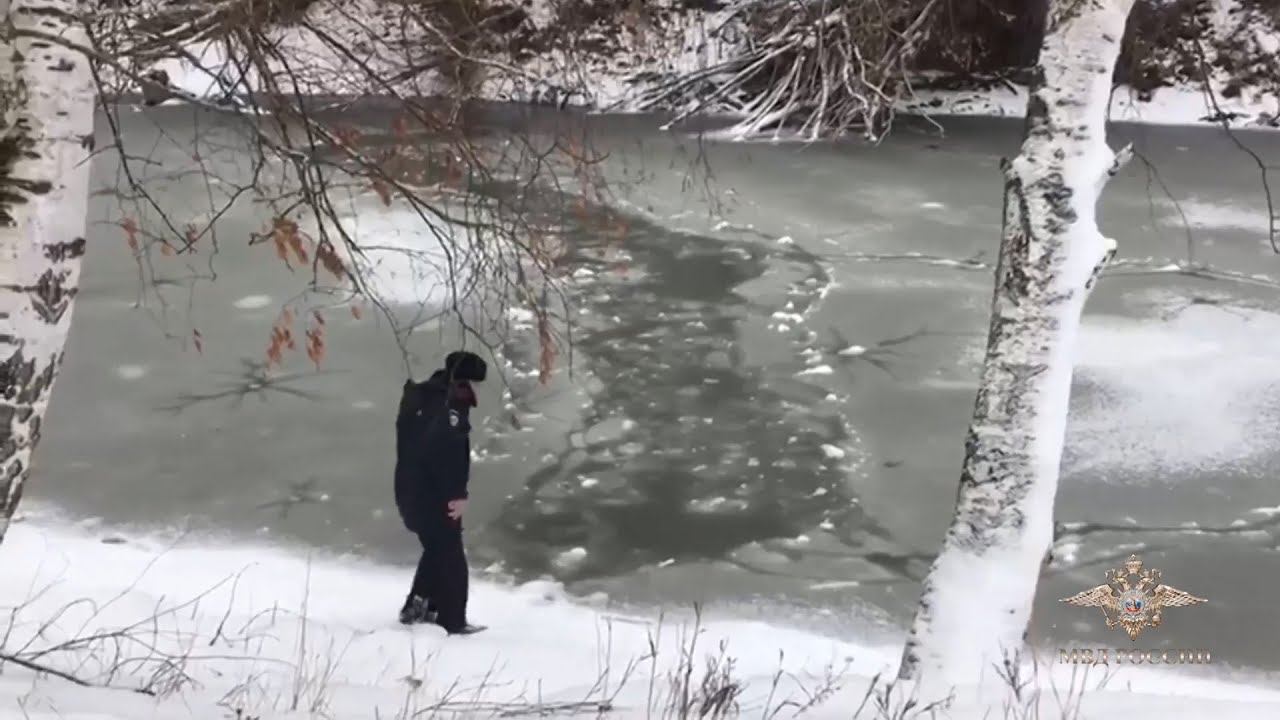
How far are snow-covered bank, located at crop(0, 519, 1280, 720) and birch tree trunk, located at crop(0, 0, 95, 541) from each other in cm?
75

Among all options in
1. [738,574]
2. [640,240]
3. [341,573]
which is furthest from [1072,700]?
[640,240]

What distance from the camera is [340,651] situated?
4.53m

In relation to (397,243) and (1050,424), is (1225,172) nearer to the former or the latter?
(397,243)

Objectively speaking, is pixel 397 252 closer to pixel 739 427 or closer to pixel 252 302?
pixel 252 302

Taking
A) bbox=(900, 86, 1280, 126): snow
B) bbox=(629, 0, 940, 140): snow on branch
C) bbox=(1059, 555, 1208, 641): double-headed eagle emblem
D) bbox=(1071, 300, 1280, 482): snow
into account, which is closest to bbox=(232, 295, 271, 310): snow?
bbox=(1071, 300, 1280, 482): snow

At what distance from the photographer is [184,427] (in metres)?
7.28

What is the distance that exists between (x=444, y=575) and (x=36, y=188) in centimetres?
249

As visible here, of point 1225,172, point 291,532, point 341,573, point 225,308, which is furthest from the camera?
point 1225,172

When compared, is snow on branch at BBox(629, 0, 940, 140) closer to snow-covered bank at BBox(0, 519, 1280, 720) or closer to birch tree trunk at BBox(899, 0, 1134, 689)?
snow-covered bank at BBox(0, 519, 1280, 720)

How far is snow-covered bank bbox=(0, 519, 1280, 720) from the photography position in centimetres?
315

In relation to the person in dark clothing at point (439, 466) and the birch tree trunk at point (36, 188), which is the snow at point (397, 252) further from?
the birch tree trunk at point (36, 188)

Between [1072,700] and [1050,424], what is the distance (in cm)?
84

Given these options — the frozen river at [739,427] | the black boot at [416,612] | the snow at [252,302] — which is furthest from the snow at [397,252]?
the black boot at [416,612]

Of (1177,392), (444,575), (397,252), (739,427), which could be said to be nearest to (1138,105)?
(1177,392)
